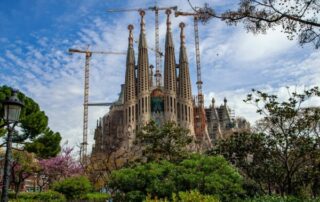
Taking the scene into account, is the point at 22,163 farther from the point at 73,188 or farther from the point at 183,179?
the point at 183,179

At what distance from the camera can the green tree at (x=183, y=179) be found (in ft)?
50.0

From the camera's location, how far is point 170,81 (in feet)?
285

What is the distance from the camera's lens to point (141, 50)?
292 feet

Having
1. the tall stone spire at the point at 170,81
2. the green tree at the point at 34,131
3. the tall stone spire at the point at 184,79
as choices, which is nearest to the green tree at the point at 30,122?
the green tree at the point at 34,131

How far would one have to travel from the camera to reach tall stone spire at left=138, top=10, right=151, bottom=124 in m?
84.4

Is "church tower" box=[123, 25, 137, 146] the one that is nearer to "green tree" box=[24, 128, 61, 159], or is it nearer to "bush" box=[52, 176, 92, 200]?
"green tree" box=[24, 128, 61, 159]

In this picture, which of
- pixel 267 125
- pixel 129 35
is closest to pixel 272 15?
pixel 267 125

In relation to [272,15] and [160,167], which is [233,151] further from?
[272,15]

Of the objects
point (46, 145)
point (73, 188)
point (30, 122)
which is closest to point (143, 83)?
point (46, 145)

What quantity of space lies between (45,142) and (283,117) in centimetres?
1739

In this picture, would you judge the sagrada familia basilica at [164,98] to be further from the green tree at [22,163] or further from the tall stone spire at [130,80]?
the green tree at [22,163]

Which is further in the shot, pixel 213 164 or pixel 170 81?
A: pixel 170 81

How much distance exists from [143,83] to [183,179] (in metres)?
71.9

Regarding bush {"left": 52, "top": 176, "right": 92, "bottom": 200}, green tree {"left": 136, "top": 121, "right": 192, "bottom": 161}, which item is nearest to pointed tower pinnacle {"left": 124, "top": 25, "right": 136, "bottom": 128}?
green tree {"left": 136, "top": 121, "right": 192, "bottom": 161}
